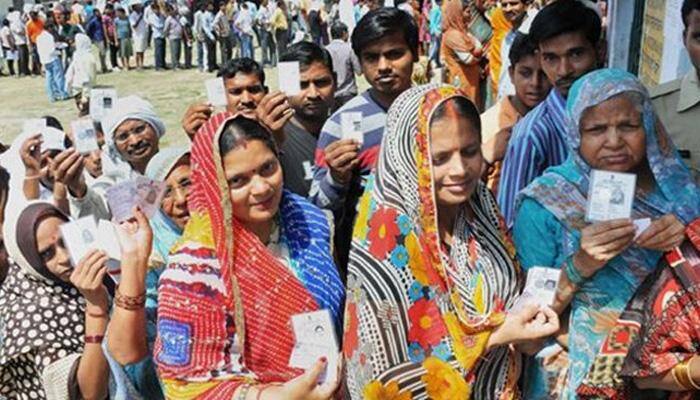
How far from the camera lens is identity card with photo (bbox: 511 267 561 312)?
2.41 m

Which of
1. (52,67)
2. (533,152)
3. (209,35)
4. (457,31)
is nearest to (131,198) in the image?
(533,152)

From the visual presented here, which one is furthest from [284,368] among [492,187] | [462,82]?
Result: [462,82]

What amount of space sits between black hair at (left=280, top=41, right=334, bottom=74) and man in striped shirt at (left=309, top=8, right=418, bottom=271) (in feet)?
1.39

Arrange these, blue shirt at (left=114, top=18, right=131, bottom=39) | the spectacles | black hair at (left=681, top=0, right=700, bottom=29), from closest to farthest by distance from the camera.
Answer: black hair at (left=681, top=0, right=700, bottom=29)
the spectacles
blue shirt at (left=114, top=18, right=131, bottom=39)

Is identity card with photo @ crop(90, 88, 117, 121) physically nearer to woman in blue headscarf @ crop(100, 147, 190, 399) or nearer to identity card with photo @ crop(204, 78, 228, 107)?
identity card with photo @ crop(204, 78, 228, 107)

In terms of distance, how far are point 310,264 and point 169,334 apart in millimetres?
599

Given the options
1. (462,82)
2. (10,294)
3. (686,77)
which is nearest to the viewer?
(10,294)

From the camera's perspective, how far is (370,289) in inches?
99.5

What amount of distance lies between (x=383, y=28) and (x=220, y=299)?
1975 mm

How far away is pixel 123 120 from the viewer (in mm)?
4438

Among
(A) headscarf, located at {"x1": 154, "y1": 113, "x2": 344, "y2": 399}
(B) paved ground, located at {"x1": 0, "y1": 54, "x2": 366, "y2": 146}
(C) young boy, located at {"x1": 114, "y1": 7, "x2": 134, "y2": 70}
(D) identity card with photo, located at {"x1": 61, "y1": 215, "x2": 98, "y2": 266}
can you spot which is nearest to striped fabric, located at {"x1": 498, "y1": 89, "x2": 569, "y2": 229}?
(A) headscarf, located at {"x1": 154, "y1": 113, "x2": 344, "y2": 399}

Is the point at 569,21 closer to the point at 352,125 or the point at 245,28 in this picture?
the point at 352,125

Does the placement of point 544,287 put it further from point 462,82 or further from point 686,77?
point 462,82

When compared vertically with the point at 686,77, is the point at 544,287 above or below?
below
